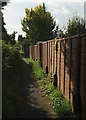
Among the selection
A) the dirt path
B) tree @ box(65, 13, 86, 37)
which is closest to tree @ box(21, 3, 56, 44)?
tree @ box(65, 13, 86, 37)

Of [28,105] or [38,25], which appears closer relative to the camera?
[28,105]

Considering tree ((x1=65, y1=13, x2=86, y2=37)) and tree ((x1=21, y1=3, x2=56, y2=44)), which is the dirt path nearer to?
tree ((x1=65, y1=13, x2=86, y2=37))

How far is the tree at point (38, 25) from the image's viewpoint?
27203 mm

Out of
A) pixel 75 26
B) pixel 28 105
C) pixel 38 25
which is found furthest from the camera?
pixel 38 25

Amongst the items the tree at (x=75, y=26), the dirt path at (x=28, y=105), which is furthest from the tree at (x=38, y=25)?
the dirt path at (x=28, y=105)

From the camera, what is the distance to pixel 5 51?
8.57 metres

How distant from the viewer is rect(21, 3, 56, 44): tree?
27.2 metres

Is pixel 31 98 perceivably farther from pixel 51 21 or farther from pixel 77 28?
pixel 51 21

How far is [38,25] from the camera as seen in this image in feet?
89.7

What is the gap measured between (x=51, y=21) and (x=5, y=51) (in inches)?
902

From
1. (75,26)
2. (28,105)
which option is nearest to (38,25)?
(75,26)

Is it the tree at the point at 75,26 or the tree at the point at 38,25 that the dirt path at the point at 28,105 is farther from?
the tree at the point at 38,25

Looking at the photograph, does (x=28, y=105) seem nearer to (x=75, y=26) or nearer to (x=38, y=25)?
(x=75, y=26)

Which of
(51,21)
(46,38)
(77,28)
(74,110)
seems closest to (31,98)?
(74,110)
